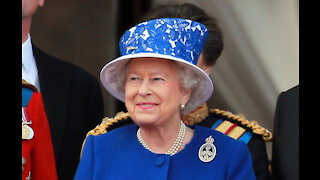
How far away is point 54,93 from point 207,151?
1142mm

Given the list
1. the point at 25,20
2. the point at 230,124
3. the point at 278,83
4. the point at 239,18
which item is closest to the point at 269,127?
the point at 278,83

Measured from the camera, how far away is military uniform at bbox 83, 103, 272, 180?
2646 millimetres

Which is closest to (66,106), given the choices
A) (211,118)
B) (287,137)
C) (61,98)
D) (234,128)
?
(61,98)

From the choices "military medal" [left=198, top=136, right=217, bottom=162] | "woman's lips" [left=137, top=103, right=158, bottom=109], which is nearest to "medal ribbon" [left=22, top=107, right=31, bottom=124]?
"woman's lips" [left=137, top=103, right=158, bottom=109]

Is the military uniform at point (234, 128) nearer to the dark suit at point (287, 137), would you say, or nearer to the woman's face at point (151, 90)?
the dark suit at point (287, 137)

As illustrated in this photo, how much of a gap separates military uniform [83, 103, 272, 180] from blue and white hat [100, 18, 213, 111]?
1.60ft

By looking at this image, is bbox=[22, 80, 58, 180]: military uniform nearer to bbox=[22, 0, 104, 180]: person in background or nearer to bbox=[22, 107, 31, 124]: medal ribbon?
bbox=[22, 107, 31, 124]: medal ribbon

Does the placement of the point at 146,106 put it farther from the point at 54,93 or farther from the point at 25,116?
the point at 54,93

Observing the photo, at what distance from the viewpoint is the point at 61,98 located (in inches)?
124

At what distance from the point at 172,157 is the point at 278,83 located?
165cm

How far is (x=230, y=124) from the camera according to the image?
9.23 feet

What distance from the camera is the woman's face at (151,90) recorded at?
2.12 m

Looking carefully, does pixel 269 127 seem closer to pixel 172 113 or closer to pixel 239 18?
pixel 239 18

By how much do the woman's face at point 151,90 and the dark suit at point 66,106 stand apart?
0.97m
